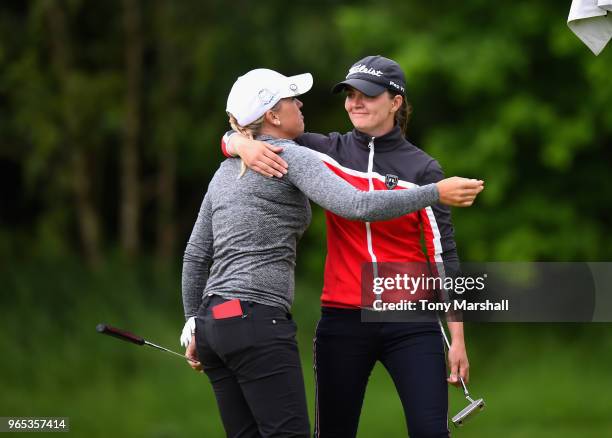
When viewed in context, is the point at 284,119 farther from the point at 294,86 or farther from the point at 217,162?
the point at 217,162

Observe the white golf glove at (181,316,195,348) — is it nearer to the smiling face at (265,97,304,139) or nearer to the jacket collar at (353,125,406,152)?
the smiling face at (265,97,304,139)

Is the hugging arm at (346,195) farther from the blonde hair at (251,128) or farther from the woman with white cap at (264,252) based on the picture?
the blonde hair at (251,128)

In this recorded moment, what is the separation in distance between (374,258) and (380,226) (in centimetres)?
12

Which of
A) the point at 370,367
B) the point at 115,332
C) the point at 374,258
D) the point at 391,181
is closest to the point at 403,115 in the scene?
the point at 391,181

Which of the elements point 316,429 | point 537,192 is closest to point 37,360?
point 537,192

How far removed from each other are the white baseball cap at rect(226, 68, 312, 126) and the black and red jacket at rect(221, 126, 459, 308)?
24 centimetres

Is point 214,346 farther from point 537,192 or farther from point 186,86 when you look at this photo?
point 186,86

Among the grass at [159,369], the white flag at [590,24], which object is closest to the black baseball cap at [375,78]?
the white flag at [590,24]

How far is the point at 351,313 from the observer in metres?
3.91

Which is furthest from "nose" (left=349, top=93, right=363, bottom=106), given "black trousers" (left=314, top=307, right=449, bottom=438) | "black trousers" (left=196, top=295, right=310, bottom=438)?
"black trousers" (left=196, top=295, right=310, bottom=438)

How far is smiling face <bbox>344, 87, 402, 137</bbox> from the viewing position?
3.93 m

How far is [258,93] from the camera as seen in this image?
12.0 ft

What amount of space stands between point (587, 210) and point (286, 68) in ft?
11.6

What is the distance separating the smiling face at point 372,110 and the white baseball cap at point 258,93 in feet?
0.93
